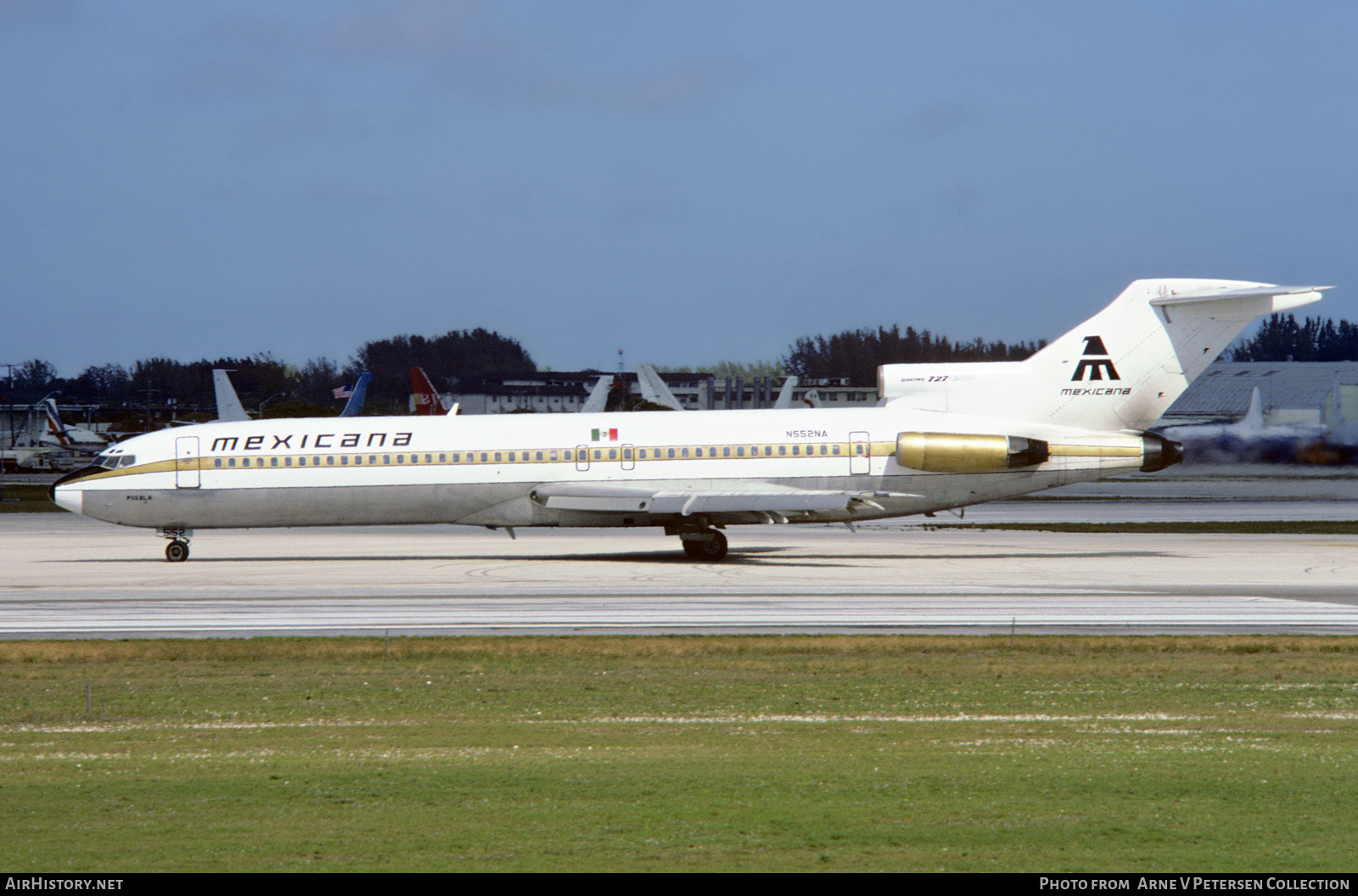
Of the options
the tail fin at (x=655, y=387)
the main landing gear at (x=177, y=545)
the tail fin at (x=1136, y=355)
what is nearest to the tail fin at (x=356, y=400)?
the tail fin at (x=655, y=387)

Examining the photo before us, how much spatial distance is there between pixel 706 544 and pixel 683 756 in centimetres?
2217

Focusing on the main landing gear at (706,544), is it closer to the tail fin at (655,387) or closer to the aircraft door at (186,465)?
the aircraft door at (186,465)

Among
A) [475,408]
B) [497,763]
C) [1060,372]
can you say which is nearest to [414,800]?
[497,763]

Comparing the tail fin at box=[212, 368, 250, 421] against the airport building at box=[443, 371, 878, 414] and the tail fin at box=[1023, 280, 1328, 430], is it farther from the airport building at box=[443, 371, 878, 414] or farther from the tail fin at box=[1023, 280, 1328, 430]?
the airport building at box=[443, 371, 878, 414]

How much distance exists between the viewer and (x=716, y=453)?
33.5 meters

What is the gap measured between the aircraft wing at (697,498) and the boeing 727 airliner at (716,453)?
10cm

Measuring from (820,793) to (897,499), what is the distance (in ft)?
80.2

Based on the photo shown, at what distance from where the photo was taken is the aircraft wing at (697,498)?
3153cm

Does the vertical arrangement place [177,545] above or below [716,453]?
below

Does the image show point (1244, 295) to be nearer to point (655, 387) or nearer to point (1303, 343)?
point (655, 387)

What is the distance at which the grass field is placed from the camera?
7.76 metres

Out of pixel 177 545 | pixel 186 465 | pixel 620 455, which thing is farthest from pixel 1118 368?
pixel 177 545

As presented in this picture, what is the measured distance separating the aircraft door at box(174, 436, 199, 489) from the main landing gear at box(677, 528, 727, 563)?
41.8 feet
